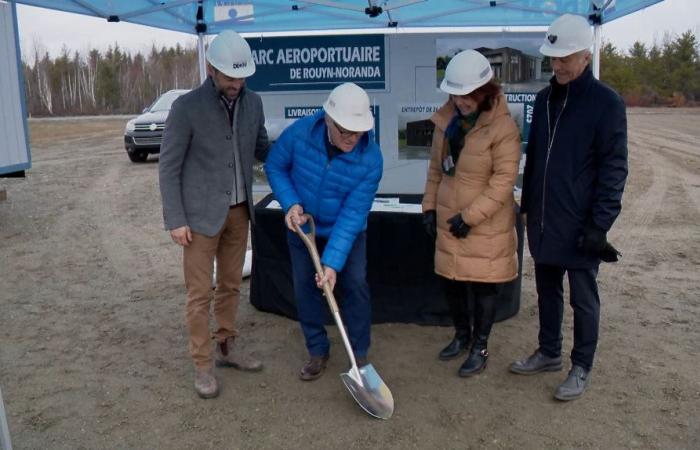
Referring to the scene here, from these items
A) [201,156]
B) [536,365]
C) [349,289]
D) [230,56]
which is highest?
[230,56]

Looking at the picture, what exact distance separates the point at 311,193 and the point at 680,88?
43.3 metres

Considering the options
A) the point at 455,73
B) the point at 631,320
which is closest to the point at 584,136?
the point at 455,73

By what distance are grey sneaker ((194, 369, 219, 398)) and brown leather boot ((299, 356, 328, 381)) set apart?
1.60ft

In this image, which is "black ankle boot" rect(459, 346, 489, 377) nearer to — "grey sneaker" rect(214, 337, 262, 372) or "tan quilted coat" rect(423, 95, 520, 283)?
"tan quilted coat" rect(423, 95, 520, 283)

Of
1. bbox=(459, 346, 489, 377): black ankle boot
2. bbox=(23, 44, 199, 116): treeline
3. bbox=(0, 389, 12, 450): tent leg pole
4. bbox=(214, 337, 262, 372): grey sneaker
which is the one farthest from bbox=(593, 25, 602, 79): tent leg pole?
bbox=(23, 44, 199, 116): treeline

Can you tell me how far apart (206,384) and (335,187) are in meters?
1.29

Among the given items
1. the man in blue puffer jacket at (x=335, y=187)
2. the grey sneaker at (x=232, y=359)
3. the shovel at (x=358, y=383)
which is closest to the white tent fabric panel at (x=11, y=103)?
the man in blue puffer jacket at (x=335, y=187)

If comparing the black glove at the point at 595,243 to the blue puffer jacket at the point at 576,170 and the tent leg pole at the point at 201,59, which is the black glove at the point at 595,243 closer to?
the blue puffer jacket at the point at 576,170

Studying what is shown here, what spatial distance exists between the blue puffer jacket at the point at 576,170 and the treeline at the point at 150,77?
130ft

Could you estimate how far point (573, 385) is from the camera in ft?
11.2

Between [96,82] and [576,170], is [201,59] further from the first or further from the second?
[96,82]

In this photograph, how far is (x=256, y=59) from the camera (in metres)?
4.88

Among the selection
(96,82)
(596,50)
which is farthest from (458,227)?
(96,82)

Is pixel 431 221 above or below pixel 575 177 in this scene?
below
